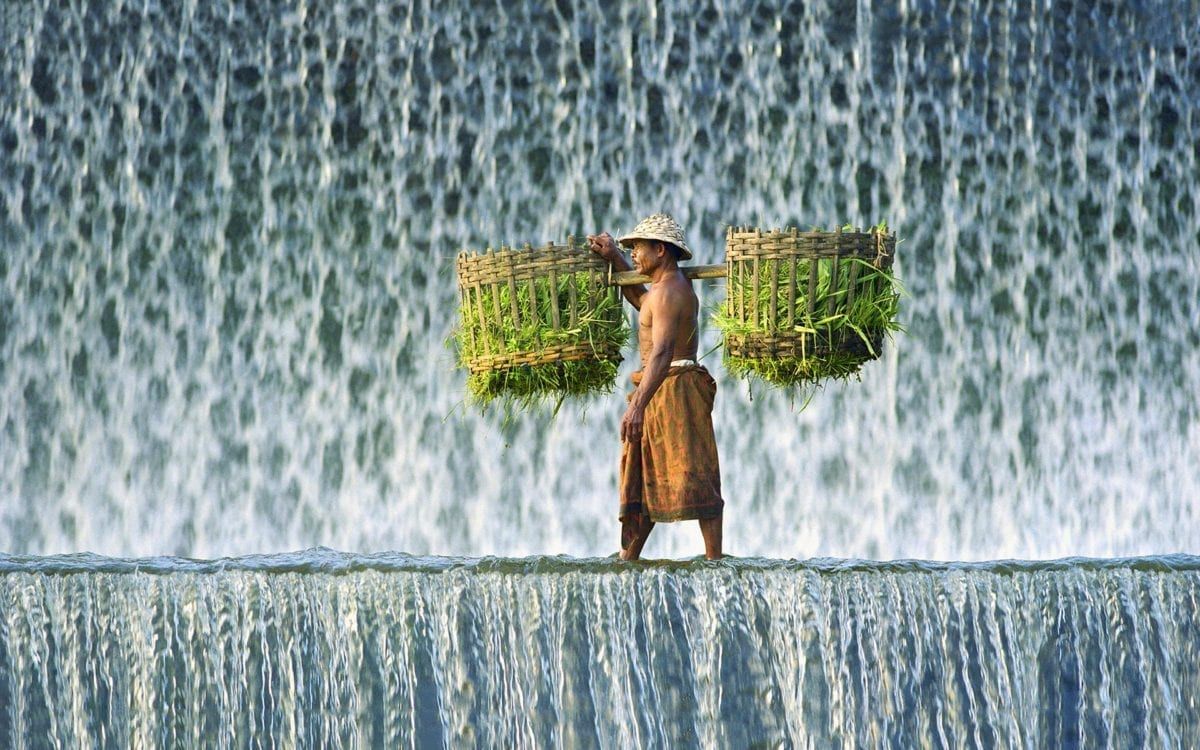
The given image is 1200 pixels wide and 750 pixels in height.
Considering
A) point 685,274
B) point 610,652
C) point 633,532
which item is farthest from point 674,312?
point 610,652

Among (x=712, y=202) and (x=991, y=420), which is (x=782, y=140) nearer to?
(x=712, y=202)

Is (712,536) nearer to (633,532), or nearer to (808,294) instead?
(633,532)

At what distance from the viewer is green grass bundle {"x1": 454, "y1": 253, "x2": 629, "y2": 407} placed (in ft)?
21.3

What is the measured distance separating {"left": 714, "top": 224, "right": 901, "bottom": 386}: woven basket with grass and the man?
189 millimetres

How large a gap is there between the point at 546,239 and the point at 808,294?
215 inches

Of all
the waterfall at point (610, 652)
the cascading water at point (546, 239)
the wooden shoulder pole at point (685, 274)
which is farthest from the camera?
the cascading water at point (546, 239)

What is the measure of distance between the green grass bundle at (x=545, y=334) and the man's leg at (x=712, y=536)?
1.98 ft

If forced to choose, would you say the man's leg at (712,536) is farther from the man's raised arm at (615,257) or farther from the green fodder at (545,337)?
the man's raised arm at (615,257)

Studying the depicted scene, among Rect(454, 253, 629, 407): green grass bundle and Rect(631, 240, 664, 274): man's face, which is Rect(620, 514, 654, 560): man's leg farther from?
Rect(631, 240, 664, 274): man's face

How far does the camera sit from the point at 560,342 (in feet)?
21.4

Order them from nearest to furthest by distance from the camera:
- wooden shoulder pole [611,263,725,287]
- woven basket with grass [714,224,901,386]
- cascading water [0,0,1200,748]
A: 1. woven basket with grass [714,224,901,386]
2. wooden shoulder pole [611,263,725,287]
3. cascading water [0,0,1200,748]

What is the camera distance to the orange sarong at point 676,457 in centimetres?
643

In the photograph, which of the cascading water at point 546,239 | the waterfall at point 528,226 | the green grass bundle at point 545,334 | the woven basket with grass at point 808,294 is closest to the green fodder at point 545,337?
the green grass bundle at point 545,334

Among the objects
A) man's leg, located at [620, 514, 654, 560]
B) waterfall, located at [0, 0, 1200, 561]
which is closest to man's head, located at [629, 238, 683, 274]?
man's leg, located at [620, 514, 654, 560]
